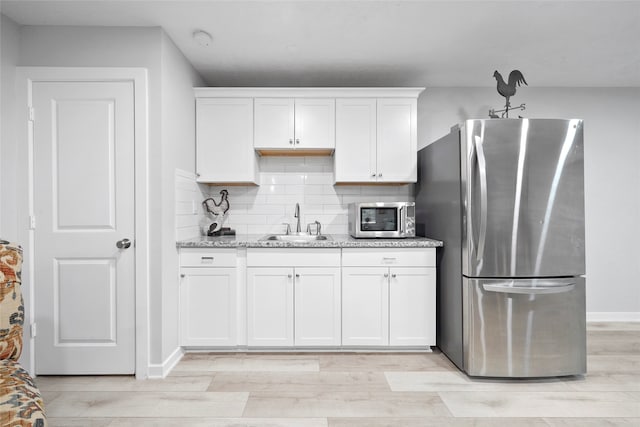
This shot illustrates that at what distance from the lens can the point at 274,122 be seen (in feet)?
10.00

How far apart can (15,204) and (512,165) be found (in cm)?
335

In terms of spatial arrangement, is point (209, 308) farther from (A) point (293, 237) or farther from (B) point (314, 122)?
(B) point (314, 122)

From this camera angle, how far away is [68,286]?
2328 millimetres

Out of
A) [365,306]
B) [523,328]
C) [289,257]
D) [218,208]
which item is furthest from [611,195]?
[218,208]

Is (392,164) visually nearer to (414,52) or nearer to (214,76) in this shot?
(414,52)

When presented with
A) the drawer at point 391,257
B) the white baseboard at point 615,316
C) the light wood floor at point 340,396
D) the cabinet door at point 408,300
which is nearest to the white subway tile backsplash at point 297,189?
the drawer at point 391,257

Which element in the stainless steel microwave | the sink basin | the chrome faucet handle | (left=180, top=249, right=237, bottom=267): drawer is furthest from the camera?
the chrome faucet handle

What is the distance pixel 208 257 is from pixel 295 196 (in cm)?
112

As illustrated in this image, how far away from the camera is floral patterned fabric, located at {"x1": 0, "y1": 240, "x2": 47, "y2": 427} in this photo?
44.8 inches

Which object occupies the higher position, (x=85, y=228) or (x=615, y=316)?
(x=85, y=228)

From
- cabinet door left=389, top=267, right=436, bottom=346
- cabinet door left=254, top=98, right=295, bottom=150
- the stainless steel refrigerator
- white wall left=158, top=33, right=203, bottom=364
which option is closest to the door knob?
white wall left=158, top=33, right=203, bottom=364

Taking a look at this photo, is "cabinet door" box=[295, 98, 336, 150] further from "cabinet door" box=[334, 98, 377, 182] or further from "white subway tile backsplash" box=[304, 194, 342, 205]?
"white subway tile backsplash" box=[304, 194, 342, 205]

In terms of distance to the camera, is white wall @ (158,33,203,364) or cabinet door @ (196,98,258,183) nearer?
white wall @ (158,33,203,364)

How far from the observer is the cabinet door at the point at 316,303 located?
8.88 feet
